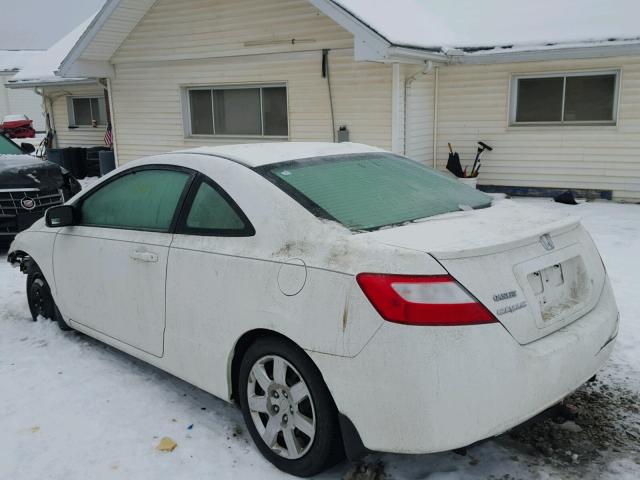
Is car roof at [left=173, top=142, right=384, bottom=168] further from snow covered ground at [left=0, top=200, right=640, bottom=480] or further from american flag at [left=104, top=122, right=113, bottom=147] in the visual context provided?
american flag at [left=104, top=122, right=113, bottom=147]

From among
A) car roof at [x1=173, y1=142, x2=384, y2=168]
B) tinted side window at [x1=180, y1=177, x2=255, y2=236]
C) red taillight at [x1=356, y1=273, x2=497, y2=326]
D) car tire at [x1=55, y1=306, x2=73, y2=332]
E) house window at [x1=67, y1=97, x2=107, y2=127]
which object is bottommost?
car tire at [x1=55, y1=306, x2=73, y2=332]

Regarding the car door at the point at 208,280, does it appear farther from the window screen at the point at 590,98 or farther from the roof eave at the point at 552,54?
the window screen at the point at 590,98

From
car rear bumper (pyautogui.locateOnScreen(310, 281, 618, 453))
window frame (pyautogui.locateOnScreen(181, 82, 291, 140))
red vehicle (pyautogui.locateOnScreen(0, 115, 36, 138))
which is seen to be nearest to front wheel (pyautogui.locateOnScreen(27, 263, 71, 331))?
car rear bumper (pyautogui.locateOnScreen(310, 281, 618, 453))

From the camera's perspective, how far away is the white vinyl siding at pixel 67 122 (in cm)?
1891

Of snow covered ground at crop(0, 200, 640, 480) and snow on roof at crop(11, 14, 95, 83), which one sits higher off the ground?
snow on roof at crop(11, 14, 95, 83)

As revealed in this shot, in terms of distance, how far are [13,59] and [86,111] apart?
2668 centimetres

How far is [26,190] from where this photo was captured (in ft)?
26.2

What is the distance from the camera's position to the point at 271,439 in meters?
3.13

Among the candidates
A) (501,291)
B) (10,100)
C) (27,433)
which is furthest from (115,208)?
(10,100)

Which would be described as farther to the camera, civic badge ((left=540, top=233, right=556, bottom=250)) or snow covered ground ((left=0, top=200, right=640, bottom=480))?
snow covered ground ((left=0, top=200, right=640, bottom=480))

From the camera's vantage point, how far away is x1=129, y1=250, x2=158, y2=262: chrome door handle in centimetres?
368

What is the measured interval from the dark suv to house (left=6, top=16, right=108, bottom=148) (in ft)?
35.0

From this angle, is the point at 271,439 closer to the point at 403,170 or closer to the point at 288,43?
the point at 403,170

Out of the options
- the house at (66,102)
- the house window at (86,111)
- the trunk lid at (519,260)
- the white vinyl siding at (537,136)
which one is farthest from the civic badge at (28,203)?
the house window at (86,111)
